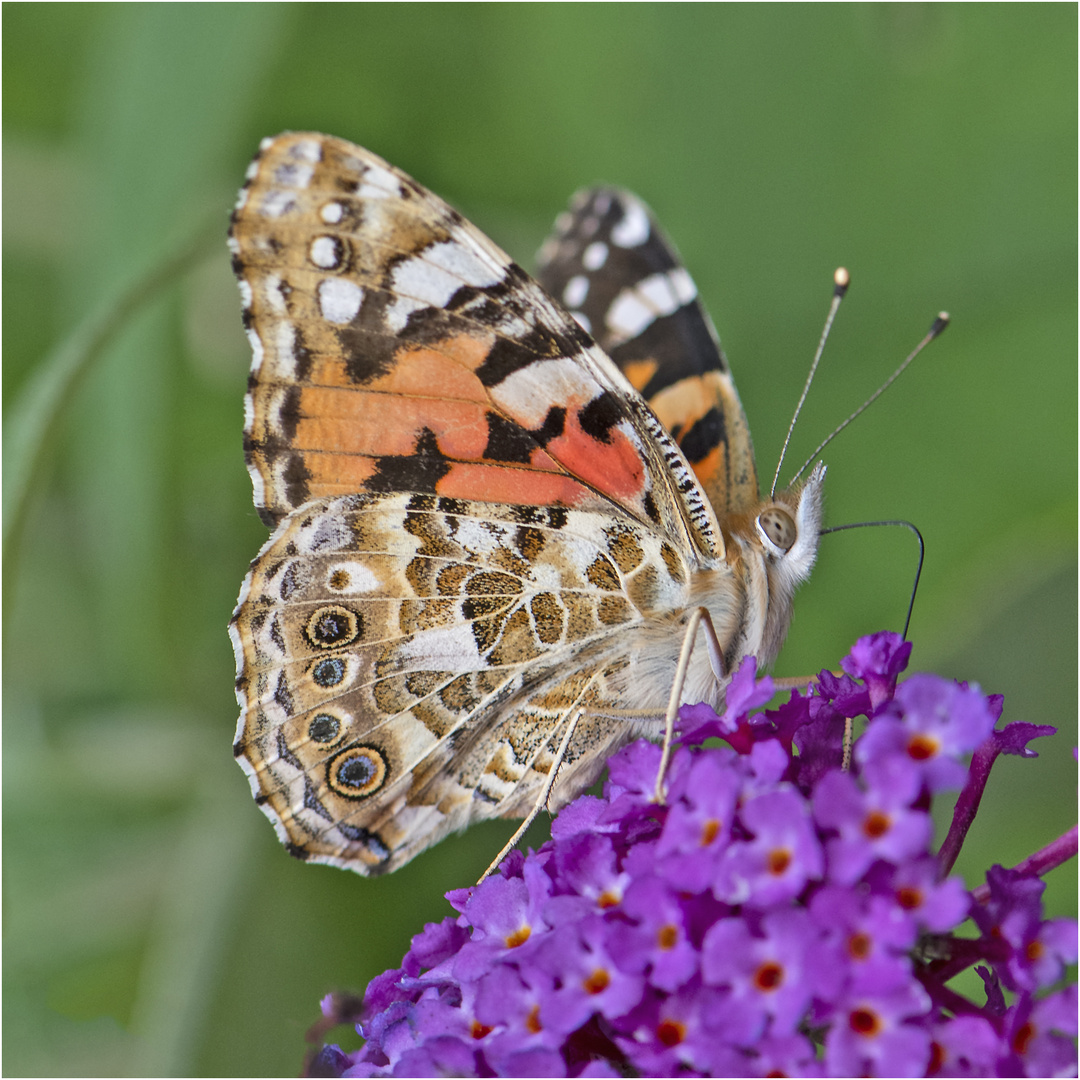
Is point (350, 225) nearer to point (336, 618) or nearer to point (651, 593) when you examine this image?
point (336, 618)

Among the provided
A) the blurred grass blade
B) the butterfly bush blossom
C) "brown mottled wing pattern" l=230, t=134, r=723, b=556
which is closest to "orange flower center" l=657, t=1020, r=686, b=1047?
the butterfly bush blossom

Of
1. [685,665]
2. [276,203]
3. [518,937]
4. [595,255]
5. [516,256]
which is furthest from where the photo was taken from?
[516,256]

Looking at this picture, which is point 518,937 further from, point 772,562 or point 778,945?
point 772,562

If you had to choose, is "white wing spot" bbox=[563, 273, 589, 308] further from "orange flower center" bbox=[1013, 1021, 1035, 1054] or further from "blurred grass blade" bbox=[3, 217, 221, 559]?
"orange flower center" bbox=[1013, 1021, 1035, 1054]

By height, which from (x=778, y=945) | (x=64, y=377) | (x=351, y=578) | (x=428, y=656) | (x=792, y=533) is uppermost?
(x=64, y=377)

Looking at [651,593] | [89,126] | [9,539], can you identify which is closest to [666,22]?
[89,126]

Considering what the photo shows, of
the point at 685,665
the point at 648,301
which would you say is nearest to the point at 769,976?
the point at 685,665
